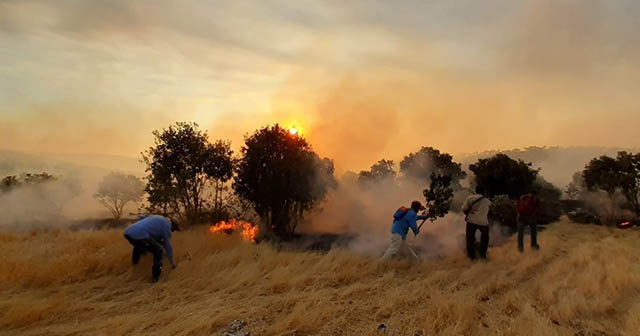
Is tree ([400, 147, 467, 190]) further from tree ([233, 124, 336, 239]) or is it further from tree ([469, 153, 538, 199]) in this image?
tree ([233, 124, 336, 239])

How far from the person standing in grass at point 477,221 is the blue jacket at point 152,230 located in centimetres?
780

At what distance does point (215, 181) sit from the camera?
15.9 metres

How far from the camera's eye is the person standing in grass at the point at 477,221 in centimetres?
1101

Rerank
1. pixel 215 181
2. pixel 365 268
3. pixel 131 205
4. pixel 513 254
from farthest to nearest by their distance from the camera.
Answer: pixel 131 205 < pixel 215 181 < pixel 513 254 < pixel 365 268

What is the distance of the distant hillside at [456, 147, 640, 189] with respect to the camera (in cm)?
11176

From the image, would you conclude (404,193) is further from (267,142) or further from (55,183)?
(55,183)

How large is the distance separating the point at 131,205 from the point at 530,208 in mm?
33333

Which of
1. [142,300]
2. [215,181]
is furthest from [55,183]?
[142,300]

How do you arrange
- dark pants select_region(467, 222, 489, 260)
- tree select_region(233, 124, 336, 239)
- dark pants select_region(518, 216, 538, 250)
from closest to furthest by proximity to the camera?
dark pants select_region(467, 222, 489, 260)
dark pants select_region(518, 216, 538, 250)
tree select_region(233, 124, 336, 239)

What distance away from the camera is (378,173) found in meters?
25.3

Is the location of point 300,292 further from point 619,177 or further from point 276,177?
point 619,177

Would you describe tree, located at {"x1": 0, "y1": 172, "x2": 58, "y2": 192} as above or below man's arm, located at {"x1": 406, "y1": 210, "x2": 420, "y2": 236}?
above

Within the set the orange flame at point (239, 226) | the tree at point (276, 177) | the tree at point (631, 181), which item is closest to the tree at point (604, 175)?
the tree at point (631, 181)

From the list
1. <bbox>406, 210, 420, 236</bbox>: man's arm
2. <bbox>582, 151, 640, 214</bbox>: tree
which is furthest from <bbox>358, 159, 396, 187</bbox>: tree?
<bbox>406, 210, 420, 236</bbox>: man's arm
